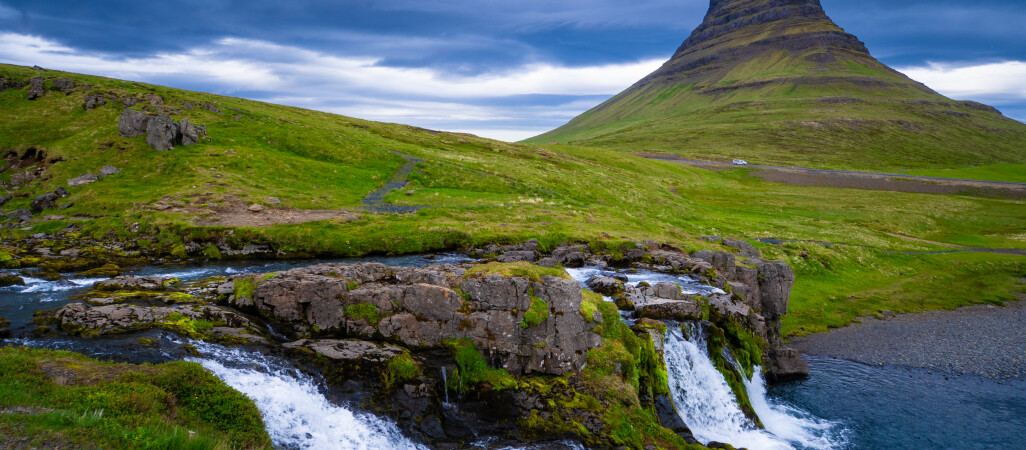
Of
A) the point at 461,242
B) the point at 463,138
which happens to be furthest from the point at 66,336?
the point at 463,138

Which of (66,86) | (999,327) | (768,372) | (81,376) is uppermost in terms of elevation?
(66,86)

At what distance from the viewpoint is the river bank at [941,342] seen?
40844 mm

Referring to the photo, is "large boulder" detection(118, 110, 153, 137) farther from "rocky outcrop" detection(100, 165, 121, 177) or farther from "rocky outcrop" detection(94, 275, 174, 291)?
"rocky outcrop" detection(94, 275, 174, 291)

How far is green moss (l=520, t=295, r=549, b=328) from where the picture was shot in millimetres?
24562

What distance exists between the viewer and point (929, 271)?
67.4m

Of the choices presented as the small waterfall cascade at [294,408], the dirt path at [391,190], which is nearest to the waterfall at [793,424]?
the small waterfall cascade at [294,408]

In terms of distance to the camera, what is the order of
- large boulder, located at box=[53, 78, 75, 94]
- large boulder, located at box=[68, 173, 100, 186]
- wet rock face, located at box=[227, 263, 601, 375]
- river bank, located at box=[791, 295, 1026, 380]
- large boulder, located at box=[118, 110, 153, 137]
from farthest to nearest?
large boulder, located at box=[53, 78, 75, 94] < large boulder, located at box=[118, 110, 153, 137] < large boulder, located at box=[68, 173, 100, 186] < river bank, located at box=[791, 295, 1026, 380] < wet rock face, located at box=[227, 263, 601, 375]

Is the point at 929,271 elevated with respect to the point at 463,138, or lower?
lower

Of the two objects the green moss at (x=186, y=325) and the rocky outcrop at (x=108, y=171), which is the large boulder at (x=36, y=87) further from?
the green moss at (x=186, y=325)

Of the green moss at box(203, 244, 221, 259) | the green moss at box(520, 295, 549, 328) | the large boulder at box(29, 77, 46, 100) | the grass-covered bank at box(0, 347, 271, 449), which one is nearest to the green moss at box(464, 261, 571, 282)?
the green moss at box(520, 295, 549, 328)

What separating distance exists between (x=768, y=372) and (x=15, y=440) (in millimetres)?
44072

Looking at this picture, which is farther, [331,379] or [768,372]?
[768,372]

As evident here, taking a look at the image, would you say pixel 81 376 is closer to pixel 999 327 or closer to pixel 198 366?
pixel 198 366

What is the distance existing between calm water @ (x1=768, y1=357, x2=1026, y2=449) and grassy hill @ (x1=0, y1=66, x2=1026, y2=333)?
11059 mm
